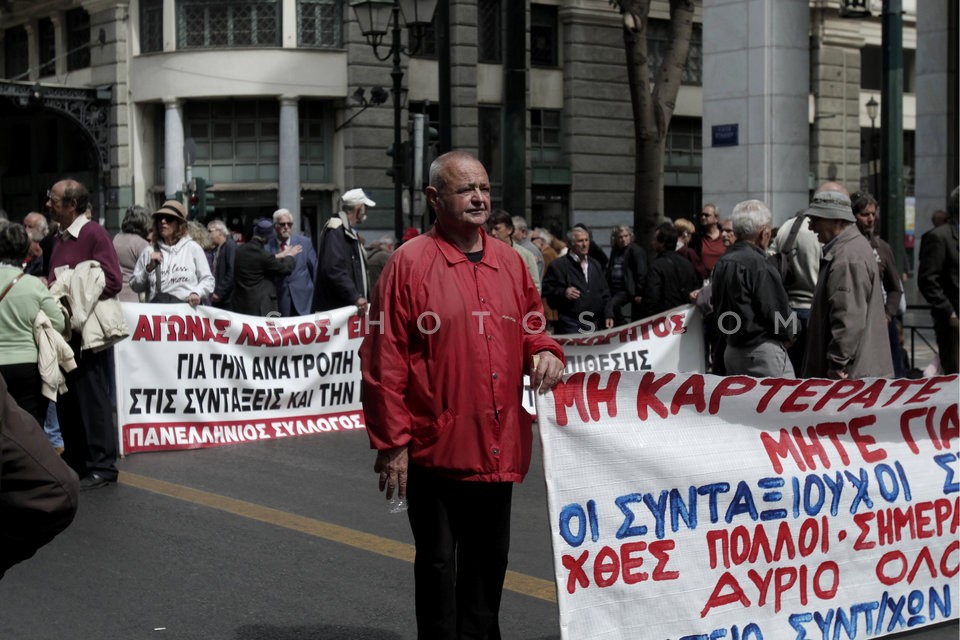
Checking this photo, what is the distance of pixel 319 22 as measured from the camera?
33062 mm

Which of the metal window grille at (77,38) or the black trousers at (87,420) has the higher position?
the metal window grille at (77,38)

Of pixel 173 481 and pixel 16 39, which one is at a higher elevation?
pixel 16 39

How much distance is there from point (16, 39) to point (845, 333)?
37.2 m

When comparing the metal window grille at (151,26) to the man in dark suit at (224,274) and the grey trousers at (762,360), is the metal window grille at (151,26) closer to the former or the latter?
the man in dark suit at (224,274)

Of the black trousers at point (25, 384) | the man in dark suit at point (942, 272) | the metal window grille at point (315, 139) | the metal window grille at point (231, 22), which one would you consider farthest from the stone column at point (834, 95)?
the black trousers at point (25, 384)

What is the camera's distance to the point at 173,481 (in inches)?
360

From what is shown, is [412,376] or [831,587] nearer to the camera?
[412,376]

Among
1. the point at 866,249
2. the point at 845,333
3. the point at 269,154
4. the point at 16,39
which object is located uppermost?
the point at 16,39

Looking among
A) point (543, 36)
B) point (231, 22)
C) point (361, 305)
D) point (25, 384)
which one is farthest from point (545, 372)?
point (543, 36)

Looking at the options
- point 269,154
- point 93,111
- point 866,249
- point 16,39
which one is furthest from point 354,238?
point 16,39

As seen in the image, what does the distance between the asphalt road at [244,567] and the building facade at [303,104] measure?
19029mm

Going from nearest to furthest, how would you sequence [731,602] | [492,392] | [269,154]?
1. [492,392]
2. [731,602]
3. [269,154]

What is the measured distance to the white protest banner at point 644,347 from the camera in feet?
38.3

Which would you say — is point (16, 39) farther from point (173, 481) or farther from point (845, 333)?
point (845, 333)
